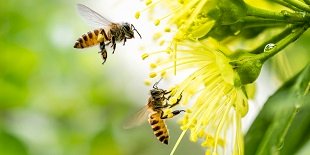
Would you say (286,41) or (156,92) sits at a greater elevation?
(286,41)

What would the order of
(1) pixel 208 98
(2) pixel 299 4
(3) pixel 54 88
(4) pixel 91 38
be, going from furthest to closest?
(3) pixel 54 88 < (4) pixel 91 38 < (1) pixel 208 98 < (2) pixel 299 4

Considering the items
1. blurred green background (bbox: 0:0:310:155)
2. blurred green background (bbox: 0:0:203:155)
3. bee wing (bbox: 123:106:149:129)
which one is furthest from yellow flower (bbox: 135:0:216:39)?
blurred green background (bbox: 0:0:203:155)

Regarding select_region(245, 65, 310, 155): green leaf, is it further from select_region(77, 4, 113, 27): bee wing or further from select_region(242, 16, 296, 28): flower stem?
select_region(77, 4, 113, 27): bee wing

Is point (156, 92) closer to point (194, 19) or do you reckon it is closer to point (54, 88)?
point (194, 19)

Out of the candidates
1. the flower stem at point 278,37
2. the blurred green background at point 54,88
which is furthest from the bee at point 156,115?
the blurred green background at point 54,88

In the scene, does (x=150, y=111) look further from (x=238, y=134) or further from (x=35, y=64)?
(x=35, y=64)

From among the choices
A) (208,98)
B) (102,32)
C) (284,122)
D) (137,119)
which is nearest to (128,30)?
(102,32)
